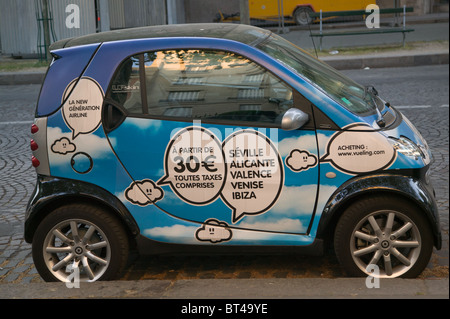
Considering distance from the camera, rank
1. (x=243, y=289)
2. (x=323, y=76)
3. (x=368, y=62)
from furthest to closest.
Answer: (x=368, y=62)
(x=323, y=76)
(x=243, y=289)

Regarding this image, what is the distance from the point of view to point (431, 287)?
373cm

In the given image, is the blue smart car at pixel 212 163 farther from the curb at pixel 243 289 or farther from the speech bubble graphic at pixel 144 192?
the curb at pixel 243 289

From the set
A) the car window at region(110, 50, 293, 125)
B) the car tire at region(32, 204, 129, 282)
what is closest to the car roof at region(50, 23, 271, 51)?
the car window at region(110, 50, 293, 125)

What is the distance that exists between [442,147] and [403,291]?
4.21 meters

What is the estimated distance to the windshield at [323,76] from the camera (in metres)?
4.30

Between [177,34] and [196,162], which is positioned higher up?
[177,34]

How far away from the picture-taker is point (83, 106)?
4.26m

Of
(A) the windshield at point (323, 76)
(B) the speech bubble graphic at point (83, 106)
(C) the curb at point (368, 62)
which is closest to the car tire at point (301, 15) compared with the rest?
(C) the curb at point (368, 62)

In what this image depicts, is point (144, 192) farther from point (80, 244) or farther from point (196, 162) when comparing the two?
point (80, 244)

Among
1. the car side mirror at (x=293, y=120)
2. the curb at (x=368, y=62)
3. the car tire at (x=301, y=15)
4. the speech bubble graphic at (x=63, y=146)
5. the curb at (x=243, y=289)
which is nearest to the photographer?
the curb at (x=243, y=289)

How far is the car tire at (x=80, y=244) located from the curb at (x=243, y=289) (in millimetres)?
200

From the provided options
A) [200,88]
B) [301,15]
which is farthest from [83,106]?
[301,15]

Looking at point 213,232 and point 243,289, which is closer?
point 243,289

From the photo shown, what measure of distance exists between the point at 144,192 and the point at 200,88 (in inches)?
27.3
